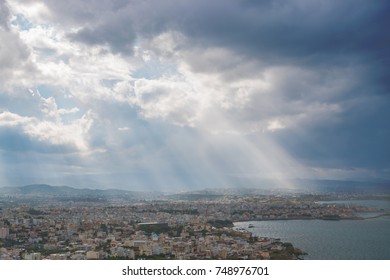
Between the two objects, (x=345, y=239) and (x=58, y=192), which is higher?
(x=58, y=192)

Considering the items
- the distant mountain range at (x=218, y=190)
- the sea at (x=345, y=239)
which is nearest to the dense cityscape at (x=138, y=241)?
the sea at (x=345, y=239)

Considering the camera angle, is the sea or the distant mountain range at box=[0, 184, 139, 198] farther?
the distant mountain range at box=[0, 184, 139, 198]

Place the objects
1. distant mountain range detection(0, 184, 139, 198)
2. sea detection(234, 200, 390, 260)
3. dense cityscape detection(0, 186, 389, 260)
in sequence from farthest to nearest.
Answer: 1. distant mountain range detection(0, 184, 139, 198)
2. sea detection(234, 200, 390, 260)
3. dense cityscape detection(0, 186, 389, 260)

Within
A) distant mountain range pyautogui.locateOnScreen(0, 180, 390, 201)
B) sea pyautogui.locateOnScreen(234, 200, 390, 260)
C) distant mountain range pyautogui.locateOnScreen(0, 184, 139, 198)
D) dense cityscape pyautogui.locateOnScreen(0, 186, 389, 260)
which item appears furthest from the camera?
distant mountain range pyautogui.locateOnScreen(0, 184, 139, 198)

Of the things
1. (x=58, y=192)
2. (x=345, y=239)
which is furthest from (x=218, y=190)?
(x=345, y=239)

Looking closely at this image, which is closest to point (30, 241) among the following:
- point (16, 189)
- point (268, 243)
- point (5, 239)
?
point (5, 239)

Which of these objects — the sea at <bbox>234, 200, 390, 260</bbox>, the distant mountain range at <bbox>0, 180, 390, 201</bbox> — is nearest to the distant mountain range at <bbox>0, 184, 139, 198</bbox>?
the distant mountain range at <bbox>0, 180, 390, 201</bbox>

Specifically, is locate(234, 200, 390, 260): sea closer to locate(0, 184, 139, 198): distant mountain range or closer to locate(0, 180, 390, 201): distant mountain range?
locate(0, 180, 390, 201): distant mountain range

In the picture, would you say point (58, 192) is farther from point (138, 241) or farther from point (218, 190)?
point (138, 241)

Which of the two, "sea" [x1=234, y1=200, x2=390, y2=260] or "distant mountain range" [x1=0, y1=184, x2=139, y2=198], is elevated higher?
"distant mountain range" [x1=0, y1=184, x2=139, y2=198]

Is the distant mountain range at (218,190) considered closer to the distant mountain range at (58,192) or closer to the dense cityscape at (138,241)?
the distant mountain range at (58,192)
